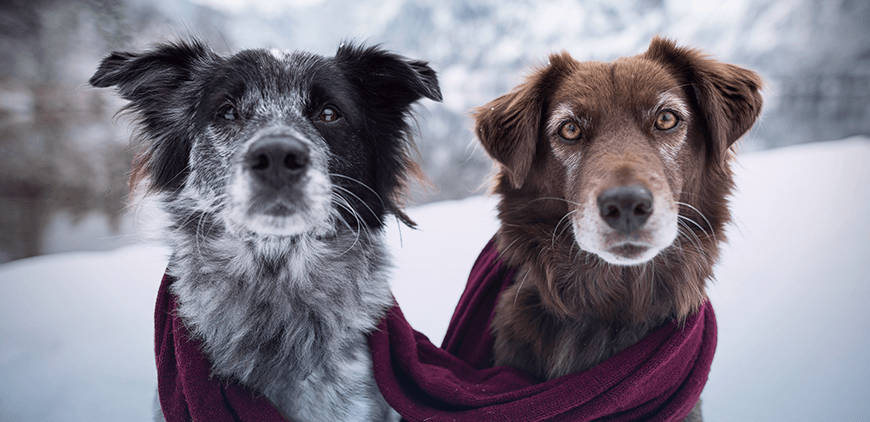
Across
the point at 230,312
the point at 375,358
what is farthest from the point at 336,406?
the point at 230,312

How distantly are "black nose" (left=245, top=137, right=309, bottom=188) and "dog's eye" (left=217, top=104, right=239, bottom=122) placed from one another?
0.40 m

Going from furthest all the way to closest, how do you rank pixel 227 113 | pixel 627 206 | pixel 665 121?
pixel 227 113 → pixel 665 121 → pixel 627 206

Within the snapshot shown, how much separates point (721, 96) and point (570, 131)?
0.57m

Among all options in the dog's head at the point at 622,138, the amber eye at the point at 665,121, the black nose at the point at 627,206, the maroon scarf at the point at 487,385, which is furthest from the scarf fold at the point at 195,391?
the amber eye at the point at 665,121

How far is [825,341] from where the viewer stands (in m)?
2.91

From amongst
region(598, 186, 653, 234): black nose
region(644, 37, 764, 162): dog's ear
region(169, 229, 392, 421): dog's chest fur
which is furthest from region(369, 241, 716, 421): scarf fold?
region(644, 37, 764, 162): dog's ear

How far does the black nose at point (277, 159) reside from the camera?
1.54 metres

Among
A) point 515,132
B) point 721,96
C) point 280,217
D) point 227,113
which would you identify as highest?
point 721,96

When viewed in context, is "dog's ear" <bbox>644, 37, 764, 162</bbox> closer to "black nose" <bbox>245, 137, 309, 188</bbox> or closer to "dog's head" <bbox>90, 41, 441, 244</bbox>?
"dog's head" <bbox>90, 41, 441, 244</bbox>

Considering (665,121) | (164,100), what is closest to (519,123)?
(665,121)

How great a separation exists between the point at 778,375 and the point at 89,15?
4873 mm

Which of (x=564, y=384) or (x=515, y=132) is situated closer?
(x=564, y=384)

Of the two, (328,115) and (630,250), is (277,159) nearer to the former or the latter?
(328,115)

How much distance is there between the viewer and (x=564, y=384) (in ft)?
5.86
